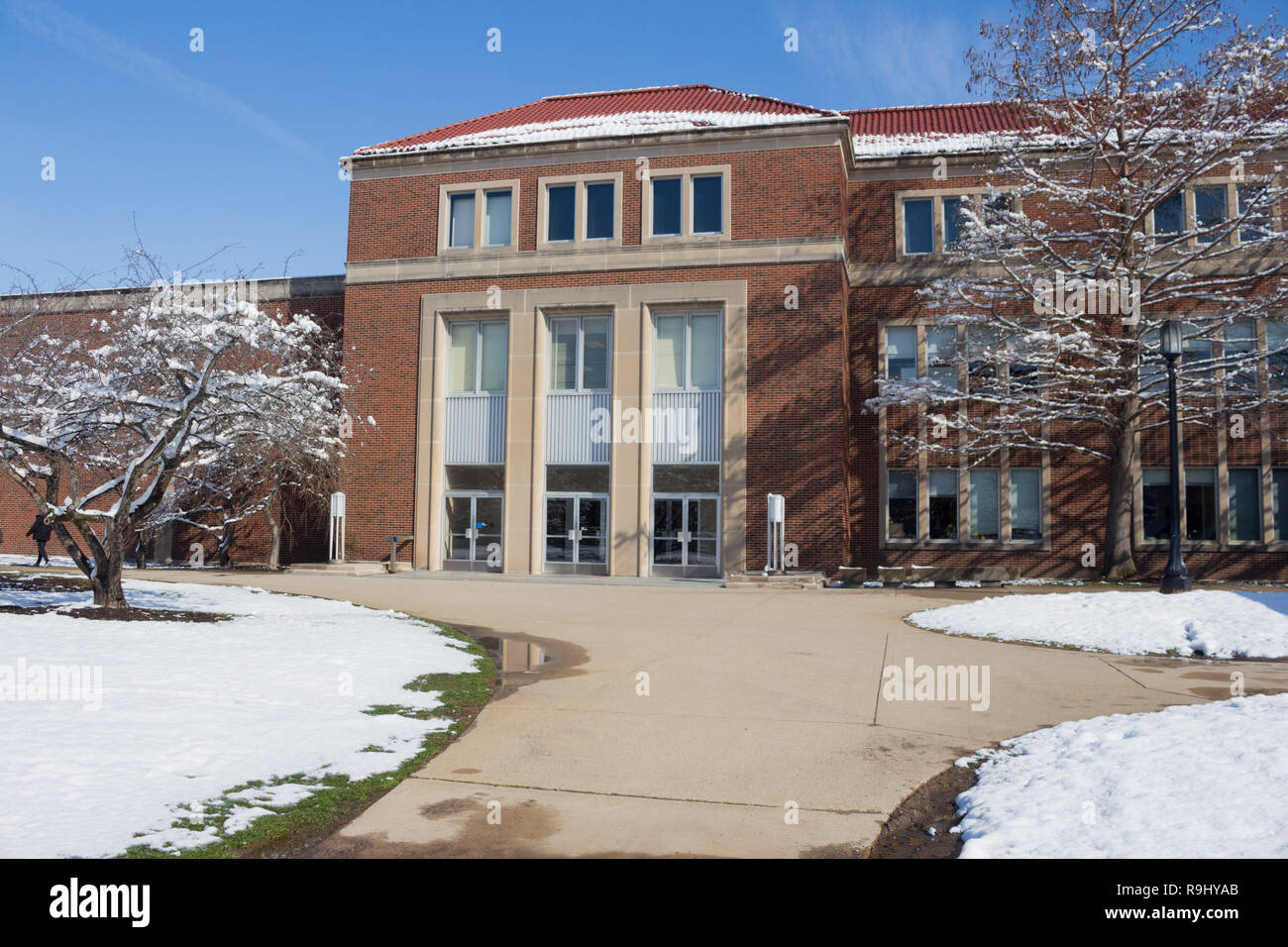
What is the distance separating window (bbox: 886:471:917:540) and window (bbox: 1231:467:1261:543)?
27.3 ft

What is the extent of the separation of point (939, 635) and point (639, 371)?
14878 millimetres

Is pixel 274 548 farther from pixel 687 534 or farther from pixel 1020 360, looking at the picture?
pixel 1020 360

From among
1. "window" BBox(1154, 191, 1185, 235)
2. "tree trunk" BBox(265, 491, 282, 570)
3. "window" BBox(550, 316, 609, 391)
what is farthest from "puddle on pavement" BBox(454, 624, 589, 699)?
"window" BBox(1154, 191, 1185, 235)

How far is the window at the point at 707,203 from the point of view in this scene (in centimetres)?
2595

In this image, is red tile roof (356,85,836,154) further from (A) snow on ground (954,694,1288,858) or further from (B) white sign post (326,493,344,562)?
(A) snow on ground (954,694,1288,858)

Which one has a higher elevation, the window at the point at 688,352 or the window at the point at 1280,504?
the window at the point at 688,352

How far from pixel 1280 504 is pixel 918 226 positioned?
1226 centimetres

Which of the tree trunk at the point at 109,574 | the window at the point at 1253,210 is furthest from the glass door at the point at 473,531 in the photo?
the window at the point at 1253,210

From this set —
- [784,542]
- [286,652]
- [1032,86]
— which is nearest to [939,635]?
[286,652]

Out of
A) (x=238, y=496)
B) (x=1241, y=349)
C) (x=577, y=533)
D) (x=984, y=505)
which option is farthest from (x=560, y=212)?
(x=1241, y=349)

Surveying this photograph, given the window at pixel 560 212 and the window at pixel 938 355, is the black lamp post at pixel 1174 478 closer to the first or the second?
the window at pixel 938 355

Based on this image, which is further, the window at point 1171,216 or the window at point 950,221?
the window at point 950,221

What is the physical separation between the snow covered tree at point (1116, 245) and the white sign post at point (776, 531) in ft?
11.9

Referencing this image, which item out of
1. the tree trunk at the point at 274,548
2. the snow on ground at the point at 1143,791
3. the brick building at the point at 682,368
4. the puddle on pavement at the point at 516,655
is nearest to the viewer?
the snow on ground at the point at 1143,791
